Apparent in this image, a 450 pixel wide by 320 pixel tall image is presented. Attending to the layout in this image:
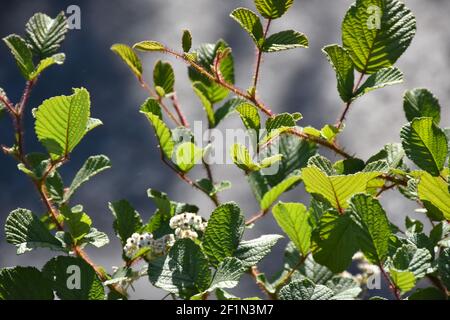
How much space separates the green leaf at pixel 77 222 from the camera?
833 mm

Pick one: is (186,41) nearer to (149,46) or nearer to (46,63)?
(149,46)

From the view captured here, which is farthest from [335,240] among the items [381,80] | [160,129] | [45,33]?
[45,33]

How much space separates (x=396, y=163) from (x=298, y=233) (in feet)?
0.47

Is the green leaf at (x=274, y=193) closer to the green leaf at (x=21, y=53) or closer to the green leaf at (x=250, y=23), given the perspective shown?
the green leaf at (x=250, y=23)

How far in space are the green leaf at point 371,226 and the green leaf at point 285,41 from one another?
240mm

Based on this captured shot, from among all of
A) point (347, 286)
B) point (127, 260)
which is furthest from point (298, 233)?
point (127, 260)

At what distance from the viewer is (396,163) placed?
817 millimetres

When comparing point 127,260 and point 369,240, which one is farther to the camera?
point 127,260

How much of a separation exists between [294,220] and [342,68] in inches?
7.2

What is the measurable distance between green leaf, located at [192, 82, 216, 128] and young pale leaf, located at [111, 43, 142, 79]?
0.09 m

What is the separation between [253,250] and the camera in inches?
28.5

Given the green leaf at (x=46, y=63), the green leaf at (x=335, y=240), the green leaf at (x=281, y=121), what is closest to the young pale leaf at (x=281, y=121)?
the green leaf at (x=281, y=121)

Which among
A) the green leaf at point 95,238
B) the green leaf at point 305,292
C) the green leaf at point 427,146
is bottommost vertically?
the green leaf at point 305,292
